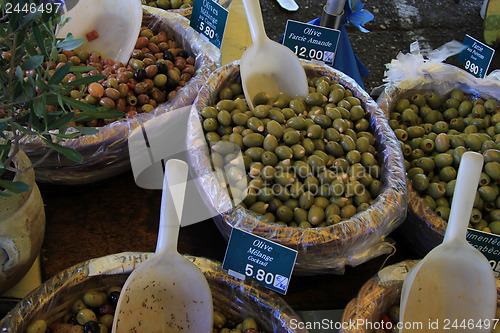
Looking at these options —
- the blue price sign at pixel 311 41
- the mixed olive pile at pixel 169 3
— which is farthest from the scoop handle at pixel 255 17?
the mixed olive pile at pixel 169 3

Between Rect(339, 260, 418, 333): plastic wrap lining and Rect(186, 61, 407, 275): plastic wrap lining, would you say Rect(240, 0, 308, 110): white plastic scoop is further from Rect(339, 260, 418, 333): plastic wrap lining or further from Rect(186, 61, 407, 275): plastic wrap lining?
Rect(339, 260, 418, 333): plastic wrap lining

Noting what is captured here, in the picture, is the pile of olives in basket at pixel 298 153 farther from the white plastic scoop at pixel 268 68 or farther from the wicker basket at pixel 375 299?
the wicker basket at pixel 375 299

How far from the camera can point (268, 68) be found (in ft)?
4.98

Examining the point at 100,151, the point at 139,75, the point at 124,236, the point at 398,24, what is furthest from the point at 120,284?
the point at 398,24

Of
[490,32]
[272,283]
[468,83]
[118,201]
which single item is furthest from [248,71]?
[490,32]

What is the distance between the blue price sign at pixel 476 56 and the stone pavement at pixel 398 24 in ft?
2.68

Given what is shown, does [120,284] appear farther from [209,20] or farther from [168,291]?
[209,20]

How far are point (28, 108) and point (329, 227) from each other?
0.70 m

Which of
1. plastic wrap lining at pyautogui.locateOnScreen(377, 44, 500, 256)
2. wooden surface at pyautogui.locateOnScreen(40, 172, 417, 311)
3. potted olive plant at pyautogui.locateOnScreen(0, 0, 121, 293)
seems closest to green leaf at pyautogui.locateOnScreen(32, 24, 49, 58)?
potted olive plant at pyautogui.locateOnScreen(0, 0, 121, 293)

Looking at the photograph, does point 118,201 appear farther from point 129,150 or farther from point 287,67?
point 287,67

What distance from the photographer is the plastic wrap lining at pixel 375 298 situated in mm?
1048

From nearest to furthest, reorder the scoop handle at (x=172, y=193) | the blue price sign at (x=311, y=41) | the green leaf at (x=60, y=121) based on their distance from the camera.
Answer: the green leaf at (x=60, y=121) < the scoop handle at (x=172, y=193) < the blue price sign at (x=311, y=41)

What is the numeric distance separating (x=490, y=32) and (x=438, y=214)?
6.49 feet

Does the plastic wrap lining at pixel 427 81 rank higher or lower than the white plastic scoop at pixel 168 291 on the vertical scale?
higher
